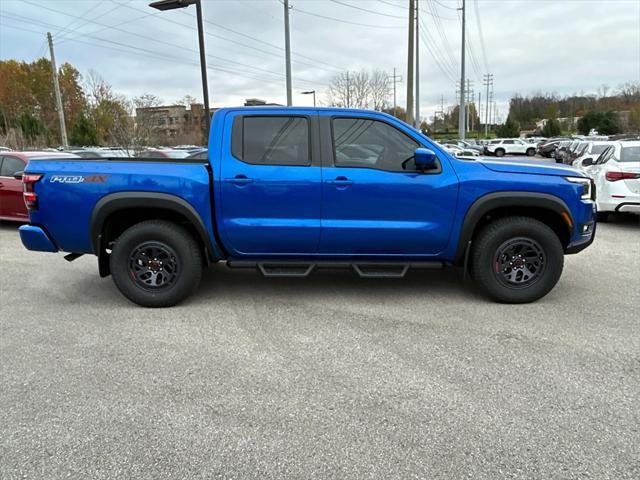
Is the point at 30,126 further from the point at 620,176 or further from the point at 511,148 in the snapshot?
the point at 620,176

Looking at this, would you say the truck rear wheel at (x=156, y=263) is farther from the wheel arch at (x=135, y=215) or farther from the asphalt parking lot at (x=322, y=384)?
the asphalt parking lot at (x=322, y=384)

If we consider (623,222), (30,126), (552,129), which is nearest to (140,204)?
(623,222)

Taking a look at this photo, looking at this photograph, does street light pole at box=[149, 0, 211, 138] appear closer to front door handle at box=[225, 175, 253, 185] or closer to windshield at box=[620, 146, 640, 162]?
front door handle at box=[225, 175, 253, 185]

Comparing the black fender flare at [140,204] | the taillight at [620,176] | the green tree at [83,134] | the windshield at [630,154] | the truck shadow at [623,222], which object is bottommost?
the truck shadow at [623,222]

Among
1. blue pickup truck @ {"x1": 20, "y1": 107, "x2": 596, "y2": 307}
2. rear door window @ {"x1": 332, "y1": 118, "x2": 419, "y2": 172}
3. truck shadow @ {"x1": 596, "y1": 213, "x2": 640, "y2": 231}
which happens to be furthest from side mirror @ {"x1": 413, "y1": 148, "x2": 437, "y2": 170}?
truck shadow @ {"x1": 596, "y1": 213, "x2": 640, "y2": 231}

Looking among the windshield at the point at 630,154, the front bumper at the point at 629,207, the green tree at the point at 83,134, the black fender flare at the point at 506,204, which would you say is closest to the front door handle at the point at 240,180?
the black fender flare at the point at 506,204

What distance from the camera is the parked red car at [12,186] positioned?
29.7 feet

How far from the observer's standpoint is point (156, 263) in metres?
4.84

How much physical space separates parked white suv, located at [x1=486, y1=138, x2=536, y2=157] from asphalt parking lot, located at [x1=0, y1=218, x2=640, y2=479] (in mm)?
40389

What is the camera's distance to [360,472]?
2424 mm

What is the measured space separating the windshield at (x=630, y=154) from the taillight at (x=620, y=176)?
0.85 m

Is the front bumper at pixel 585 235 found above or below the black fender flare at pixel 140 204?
below

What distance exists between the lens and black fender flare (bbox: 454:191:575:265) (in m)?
4.61

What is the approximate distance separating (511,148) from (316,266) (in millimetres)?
42761
